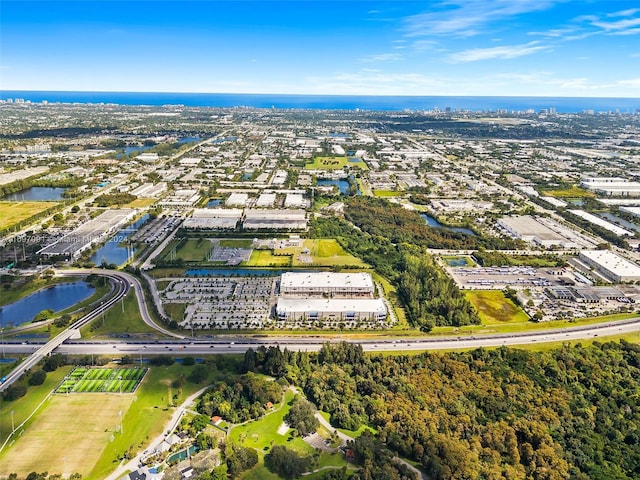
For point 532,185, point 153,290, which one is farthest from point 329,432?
point 532,185

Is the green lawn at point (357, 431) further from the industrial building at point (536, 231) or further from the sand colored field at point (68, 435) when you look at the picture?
the industrial building at point (536, 231)

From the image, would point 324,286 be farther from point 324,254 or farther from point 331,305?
point 324,254

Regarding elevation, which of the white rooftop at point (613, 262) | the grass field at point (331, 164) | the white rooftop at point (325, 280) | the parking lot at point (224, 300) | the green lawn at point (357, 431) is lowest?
the green lawn at point (357, 431)

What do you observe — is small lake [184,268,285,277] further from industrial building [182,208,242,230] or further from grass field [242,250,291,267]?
industrial building [182,208,242,230]

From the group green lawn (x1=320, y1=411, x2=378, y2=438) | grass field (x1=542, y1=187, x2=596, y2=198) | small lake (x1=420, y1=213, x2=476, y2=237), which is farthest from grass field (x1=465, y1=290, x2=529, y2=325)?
grass field (x1=542, y1=187, x2=596, y2=198)

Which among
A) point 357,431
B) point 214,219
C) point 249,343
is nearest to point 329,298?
point 249,343

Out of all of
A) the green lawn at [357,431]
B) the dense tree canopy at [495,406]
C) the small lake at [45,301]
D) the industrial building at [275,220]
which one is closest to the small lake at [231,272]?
the small lake at [45,301]
